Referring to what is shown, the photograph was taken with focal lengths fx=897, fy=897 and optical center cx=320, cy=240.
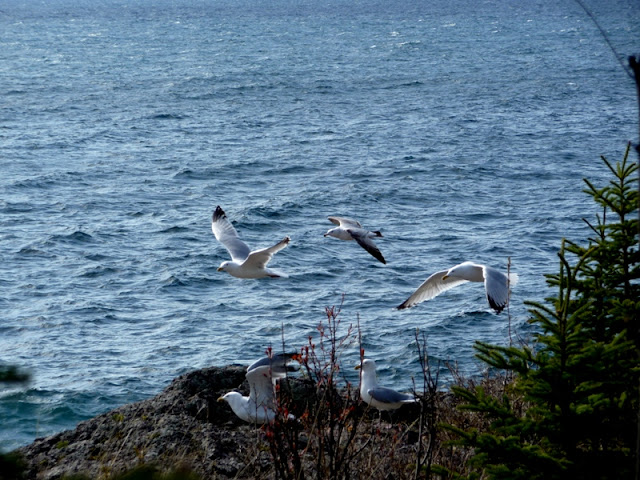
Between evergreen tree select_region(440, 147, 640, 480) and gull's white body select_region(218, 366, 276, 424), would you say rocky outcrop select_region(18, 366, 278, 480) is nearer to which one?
gull's white body select_region(218, 366, 276, 424)

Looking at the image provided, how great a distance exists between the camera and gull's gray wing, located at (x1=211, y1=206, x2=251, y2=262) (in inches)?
502

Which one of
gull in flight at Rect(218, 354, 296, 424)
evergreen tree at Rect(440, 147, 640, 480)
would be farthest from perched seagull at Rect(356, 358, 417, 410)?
evergreen tree at Rect(440, 147, 640, 480)

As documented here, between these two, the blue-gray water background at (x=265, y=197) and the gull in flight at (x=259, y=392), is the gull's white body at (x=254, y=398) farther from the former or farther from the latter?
the blue-gray water background at (x=265, y=197)

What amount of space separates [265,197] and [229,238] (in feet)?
55.1

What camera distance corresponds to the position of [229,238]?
1327 cm

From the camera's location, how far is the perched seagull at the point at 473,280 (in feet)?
35.0

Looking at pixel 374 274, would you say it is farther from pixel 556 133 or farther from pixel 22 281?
pixel 556 133

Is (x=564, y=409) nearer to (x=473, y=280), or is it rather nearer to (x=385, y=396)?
(x=385, y=396)

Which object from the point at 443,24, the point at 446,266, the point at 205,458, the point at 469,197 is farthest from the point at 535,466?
the point at 443,24

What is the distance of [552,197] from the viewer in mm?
29531

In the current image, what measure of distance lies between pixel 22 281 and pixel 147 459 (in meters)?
15.8

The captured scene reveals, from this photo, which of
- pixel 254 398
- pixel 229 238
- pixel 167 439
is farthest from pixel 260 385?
pixel 229 238

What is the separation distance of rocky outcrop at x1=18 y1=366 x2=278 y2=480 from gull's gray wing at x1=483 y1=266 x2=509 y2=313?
10.1ft

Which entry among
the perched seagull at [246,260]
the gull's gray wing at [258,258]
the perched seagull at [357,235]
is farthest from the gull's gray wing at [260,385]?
the perched seagull at [357,235]
